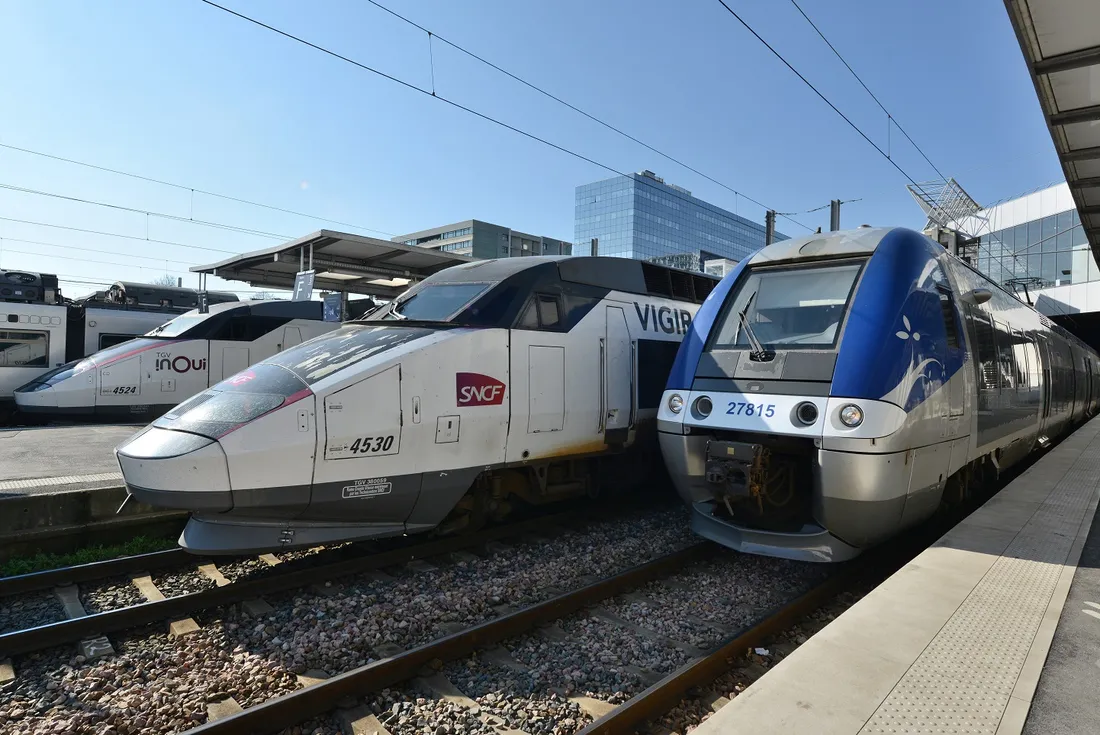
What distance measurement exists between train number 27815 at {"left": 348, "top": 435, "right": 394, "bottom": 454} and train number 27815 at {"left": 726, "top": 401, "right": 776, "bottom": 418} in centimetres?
290

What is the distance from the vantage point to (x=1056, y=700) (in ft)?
9.23

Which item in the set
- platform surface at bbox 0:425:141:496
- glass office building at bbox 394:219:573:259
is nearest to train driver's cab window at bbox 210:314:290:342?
platform surface at bbox 0:425:141:496

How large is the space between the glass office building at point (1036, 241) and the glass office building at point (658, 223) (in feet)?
154

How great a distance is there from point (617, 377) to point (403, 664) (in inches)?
167

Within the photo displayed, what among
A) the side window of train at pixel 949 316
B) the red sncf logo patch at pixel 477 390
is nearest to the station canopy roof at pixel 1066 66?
the side window of train at pixel 949 316

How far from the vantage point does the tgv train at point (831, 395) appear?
4.91 metres

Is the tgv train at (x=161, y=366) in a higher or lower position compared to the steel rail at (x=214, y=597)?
higher

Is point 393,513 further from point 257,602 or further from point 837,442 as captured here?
point 837,442

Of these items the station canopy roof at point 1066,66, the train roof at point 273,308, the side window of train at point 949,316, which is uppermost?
the station canopy roof at point 1066,66

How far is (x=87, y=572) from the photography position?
5680 mm

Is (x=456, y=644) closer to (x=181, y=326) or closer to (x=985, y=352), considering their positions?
(x=985, y=352)

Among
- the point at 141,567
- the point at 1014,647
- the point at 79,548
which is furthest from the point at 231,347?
the point at 1014,647

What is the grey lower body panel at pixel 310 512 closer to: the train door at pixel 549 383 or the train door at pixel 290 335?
the train door at pixel 549 383

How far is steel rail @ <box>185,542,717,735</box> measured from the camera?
3.36m
